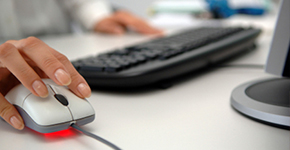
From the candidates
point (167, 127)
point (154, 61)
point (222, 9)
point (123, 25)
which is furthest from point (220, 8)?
point (167, 127)

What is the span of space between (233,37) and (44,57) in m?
0.38

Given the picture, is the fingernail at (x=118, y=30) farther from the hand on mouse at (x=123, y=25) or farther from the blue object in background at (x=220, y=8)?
the blue object in background at (x=220, y=8)

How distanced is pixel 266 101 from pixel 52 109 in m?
0.22

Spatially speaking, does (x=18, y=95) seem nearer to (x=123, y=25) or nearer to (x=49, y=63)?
(x=49, y=63)

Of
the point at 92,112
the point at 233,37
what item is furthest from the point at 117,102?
the point at 233,37

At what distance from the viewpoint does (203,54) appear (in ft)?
1.45

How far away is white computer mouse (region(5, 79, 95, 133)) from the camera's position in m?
0.25

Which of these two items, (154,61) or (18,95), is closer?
(18,95)

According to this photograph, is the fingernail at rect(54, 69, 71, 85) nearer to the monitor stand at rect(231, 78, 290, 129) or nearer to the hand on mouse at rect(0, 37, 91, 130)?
the hand on mouse at rect(0, 37, 91, 130)

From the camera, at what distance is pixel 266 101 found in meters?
0.29

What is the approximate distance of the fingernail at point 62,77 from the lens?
0.91 feet

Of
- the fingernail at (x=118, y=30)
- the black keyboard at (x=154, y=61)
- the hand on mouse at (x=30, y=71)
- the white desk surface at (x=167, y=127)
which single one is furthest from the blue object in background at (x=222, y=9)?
the hand on mouse at (x=30, y=71)

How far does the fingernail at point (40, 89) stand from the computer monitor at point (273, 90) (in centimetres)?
20

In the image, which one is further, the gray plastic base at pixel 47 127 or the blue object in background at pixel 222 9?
the blue object in background at pixel 222 9
